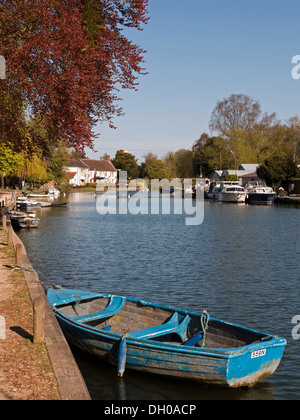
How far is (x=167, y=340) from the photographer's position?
11.9 meters

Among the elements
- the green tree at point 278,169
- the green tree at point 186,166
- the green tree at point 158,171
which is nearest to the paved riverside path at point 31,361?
the green tree at point 278,169

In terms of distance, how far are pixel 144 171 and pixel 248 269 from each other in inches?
6220

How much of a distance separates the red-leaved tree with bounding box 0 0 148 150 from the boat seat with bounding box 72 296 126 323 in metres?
6.59

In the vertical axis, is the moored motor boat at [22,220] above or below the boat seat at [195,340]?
above

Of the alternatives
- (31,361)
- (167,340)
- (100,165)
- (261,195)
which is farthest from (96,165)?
(31,361)

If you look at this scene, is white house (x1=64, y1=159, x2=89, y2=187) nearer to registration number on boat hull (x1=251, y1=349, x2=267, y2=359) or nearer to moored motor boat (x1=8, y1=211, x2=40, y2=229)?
moored motor boat (x1=8, y1=211, x2=40, y2=229)

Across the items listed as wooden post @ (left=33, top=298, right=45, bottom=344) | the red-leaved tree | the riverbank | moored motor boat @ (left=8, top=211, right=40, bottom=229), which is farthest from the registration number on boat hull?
moored motor boat @ (left=8, top=211, right=40, bottom=229)

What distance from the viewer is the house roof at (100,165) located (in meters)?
181

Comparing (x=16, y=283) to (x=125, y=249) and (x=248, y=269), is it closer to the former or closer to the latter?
(x=248, y=269)

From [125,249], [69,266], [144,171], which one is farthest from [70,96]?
[144,171]

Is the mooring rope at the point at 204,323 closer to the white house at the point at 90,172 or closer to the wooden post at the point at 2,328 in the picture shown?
the wooden post at the point at 2,328

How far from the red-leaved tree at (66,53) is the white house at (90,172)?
447 feet

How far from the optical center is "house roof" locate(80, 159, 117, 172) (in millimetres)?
181000

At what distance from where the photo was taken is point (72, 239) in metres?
35.8
